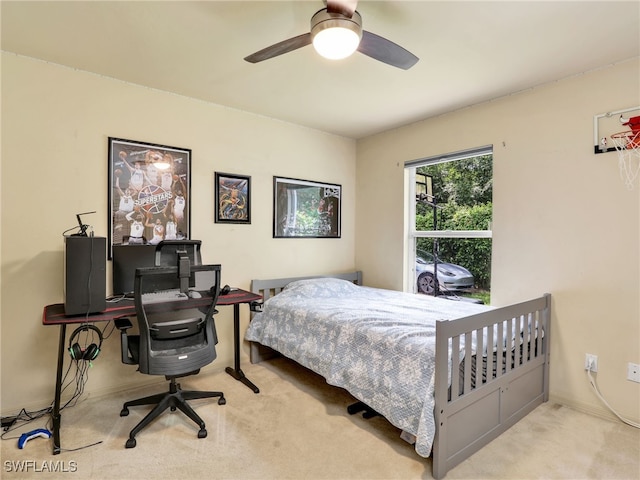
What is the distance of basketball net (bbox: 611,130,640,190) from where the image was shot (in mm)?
2176

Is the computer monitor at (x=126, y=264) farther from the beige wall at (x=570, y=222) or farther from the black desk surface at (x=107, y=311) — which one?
the beige wall at (x=570, y=222)

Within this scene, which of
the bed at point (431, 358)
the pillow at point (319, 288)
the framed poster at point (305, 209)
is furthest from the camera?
the framed poster at point (305, 209)

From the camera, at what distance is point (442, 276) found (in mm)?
3455

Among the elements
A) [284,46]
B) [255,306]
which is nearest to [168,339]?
[255,306]

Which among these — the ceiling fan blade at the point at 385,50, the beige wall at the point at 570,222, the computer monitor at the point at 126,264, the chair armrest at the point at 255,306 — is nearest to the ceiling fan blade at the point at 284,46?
the ceiling fan blade at the point at 385,50

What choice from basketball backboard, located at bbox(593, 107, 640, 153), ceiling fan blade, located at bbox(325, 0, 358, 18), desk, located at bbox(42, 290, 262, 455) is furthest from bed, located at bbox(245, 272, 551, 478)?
ceiling fan blade, located at bbox(325, 0, 358, 18)

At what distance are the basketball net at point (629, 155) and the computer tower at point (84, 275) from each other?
A: 3.27 meters

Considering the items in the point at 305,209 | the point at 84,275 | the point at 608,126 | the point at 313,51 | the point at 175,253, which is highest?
the point at 313,51

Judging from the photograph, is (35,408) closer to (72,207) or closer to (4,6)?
(72,207)

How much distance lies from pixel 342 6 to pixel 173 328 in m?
1.90

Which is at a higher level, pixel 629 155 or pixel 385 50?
pixel 385 50

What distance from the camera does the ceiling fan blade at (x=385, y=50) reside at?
63.6 inches

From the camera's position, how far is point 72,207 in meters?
2.43

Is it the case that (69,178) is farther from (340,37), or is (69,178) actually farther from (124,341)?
(340,37)
